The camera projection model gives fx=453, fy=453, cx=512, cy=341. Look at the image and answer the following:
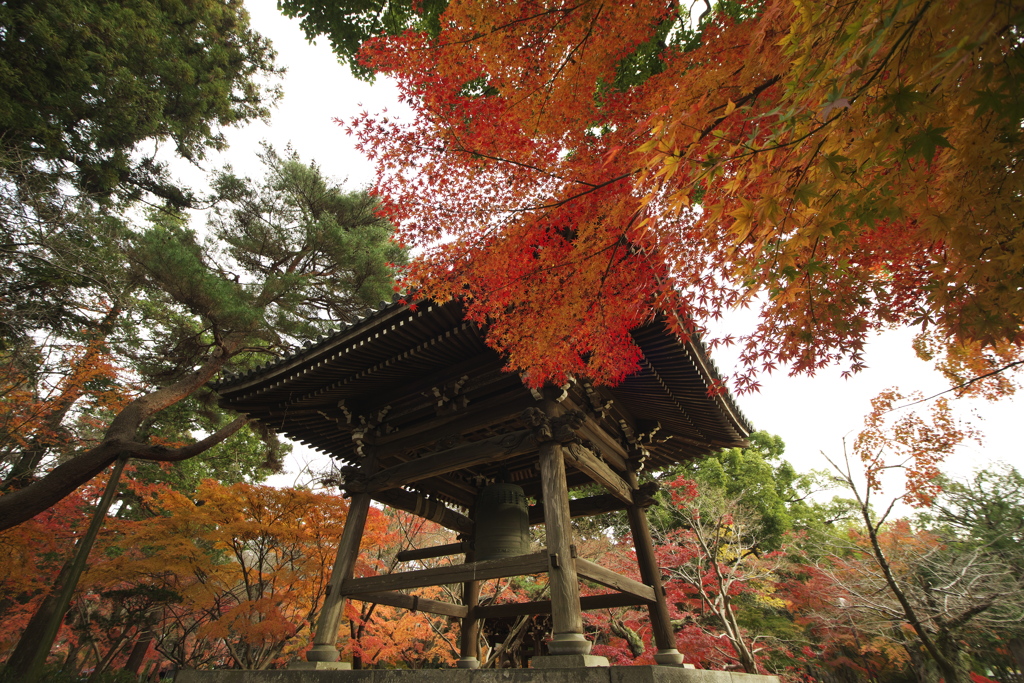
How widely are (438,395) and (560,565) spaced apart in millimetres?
2548

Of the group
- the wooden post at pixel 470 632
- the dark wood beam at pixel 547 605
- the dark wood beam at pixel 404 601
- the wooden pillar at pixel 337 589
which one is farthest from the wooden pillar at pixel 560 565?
the wooden post at pixel 470 632

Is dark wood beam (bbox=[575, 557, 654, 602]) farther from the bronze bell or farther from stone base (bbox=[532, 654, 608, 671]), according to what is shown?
the bronze bell

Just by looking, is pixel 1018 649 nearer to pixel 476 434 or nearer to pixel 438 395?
pixel 476 434

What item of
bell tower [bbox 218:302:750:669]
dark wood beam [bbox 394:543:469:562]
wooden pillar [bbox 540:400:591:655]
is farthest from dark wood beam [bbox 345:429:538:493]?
dark wood beam [bbox 394:543:469:562]

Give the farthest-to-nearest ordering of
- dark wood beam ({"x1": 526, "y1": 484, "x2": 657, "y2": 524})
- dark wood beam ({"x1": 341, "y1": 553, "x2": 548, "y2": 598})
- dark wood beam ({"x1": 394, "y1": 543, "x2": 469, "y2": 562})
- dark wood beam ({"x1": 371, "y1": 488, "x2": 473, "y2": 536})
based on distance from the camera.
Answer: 1. dark wood beam ({"x1": 394, "y1": 543, "x2": 469, "y2": 562})
2. dark wood beam ({"x1": 526, "y1": 484, "x2": 657, "y2": 524})
3. dark wood beam ({"x1": 371, "y1": 488, "x2": 473, "y2": 536})
4. dark wood beam ({"x1": 341, "y1": 553, "x2": 548, "y2": 598})

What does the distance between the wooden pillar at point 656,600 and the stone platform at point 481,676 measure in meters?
0.81

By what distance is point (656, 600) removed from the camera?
225 inches

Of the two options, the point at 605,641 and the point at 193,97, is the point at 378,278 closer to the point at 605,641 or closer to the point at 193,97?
the point at 193,97

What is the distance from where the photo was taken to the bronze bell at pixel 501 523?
228 inches

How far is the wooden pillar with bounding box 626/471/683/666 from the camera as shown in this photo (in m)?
5.46

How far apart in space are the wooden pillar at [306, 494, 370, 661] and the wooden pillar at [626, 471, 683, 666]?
363 centimetres

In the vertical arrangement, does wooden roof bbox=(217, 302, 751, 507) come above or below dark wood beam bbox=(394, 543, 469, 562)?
above

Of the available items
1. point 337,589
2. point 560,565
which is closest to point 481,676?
point 560,565

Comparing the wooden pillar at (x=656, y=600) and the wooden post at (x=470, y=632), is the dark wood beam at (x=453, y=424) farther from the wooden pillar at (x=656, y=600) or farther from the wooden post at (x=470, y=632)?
the wooden post at (x=470, y=632)
